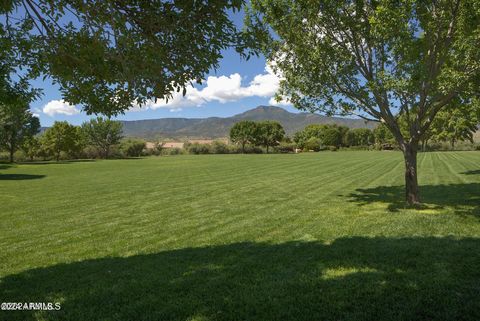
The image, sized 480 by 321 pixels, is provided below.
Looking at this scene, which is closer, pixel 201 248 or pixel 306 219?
pixel 201 248

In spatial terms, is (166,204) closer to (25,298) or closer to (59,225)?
(59,225)

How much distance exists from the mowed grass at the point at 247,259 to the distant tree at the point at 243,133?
99933 mm

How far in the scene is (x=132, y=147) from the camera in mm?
101938

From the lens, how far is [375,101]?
46.0ft

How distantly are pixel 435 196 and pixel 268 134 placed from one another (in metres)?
102

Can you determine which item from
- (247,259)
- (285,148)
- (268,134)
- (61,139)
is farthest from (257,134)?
(247,259)

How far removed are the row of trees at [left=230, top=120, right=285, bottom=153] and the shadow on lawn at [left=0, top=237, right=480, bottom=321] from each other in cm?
10664

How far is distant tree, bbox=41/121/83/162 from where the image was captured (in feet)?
252

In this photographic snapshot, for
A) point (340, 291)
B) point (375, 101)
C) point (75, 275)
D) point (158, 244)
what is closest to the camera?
point (340, 291)

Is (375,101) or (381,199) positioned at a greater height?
(375,101)

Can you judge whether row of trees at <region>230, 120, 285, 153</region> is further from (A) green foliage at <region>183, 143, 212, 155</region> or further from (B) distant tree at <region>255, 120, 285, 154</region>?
(A) green foliage at <region>183, 143, 212, 155</region>

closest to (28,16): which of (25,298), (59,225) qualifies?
(25,298)

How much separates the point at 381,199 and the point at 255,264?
10.8 metres

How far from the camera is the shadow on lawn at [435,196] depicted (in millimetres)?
13758
